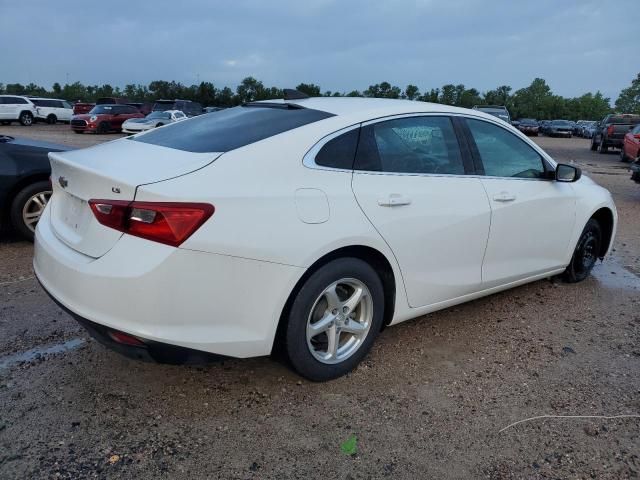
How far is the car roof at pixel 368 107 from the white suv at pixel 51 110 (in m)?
34.6

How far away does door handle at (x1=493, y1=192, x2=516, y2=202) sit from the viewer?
Answer: 3695mm

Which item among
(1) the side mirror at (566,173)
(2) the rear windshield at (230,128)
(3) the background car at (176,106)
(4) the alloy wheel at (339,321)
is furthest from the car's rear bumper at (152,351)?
(3) the background car at (176,106)

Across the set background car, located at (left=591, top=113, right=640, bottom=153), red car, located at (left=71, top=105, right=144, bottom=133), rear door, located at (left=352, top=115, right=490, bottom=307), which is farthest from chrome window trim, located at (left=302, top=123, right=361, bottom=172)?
red car, located at (left=71, top=105, right=144, bottom=133)

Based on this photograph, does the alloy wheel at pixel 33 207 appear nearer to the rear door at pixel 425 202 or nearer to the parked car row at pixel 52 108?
the rear door at pixel 425 202

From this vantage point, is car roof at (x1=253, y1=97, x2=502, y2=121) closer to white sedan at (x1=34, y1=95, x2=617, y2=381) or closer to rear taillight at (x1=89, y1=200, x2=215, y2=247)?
white sedan at (x1=34, y1=95, x2=617, y2=381)

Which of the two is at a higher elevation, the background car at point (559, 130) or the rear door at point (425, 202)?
the rear door at point (425, 202)

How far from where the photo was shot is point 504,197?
3746 millimetres

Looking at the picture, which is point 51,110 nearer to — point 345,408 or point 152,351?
point 152,351

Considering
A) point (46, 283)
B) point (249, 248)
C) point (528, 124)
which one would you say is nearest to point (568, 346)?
point (249, 248)

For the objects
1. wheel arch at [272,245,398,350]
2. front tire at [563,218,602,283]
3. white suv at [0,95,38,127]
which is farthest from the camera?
white suv at [0,95,38,127]

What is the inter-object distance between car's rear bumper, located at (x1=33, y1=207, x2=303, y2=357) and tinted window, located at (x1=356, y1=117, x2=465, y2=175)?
3.01 feet

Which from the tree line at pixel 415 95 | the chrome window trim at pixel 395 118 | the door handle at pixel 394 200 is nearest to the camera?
the chrome window trim at pixel 395 118

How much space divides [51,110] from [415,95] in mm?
44396

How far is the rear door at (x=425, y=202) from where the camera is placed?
3062mm
